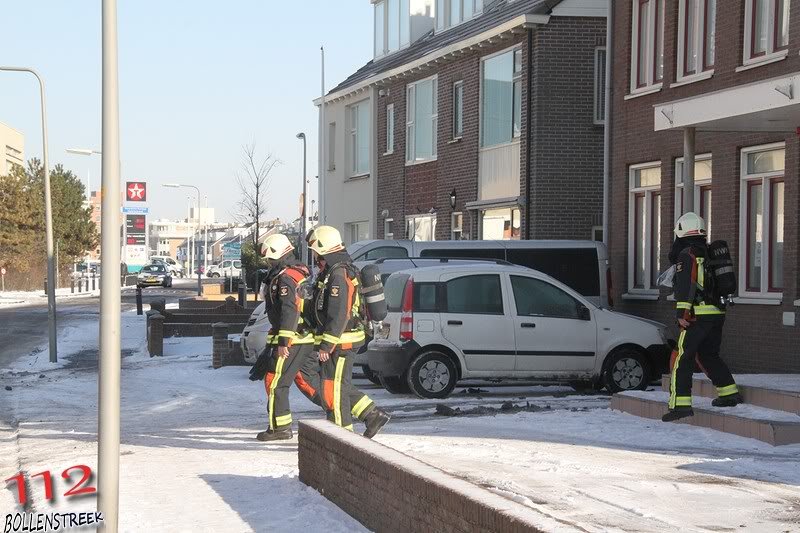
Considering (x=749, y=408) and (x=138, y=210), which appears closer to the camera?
(x=749, y=408)

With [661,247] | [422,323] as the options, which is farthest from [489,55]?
[422,323]

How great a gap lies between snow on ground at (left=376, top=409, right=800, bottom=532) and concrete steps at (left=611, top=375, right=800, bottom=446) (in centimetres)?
12

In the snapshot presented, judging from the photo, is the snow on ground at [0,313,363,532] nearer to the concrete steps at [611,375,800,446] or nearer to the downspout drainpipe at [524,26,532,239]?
the concrete steps at [611,375,800,446]

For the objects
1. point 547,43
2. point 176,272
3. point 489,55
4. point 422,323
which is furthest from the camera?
point 176,272

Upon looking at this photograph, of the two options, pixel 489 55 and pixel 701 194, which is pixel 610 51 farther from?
pixel 489 55

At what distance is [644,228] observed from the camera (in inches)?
899

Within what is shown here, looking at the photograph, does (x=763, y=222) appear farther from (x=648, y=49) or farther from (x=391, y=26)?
(x=391, y=26)

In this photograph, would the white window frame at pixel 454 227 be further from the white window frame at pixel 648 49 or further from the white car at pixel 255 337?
the white car at pixel 255 337

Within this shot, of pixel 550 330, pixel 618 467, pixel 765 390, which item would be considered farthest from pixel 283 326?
pixel 550 330

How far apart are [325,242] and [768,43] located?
396 inches

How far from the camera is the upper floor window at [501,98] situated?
2798 cm

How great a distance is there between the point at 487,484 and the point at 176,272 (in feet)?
353

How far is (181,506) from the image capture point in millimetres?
8883

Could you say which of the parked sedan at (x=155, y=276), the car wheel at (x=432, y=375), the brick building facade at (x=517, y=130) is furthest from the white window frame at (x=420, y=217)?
the parked sedan at (x=155, y=276)
